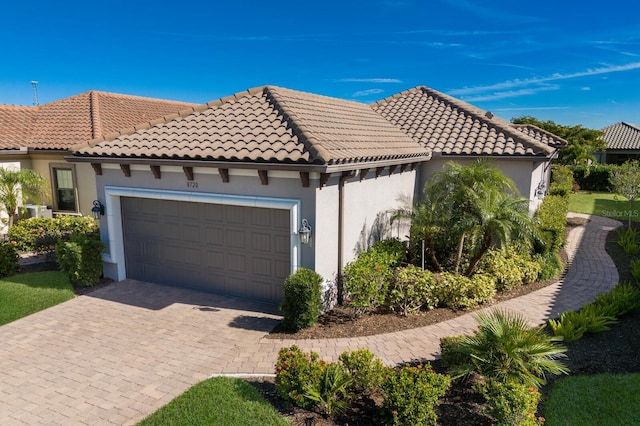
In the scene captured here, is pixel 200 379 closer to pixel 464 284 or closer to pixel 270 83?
pixel 464 284

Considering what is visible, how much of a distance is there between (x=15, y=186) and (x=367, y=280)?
14845 millimetres

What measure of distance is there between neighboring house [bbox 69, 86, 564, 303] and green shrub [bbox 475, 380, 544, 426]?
450 cm

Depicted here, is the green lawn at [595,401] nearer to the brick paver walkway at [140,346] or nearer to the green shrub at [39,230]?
the brick paver walkway at [140,346]

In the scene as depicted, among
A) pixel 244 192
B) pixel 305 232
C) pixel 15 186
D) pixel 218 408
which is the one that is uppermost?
pixel 244 192

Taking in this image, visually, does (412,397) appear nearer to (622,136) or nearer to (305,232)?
(305,232)

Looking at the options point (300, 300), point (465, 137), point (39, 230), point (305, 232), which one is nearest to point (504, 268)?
point (465, 137)

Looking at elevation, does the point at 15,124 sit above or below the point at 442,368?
above

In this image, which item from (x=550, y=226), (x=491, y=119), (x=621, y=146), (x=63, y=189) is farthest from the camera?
(x=621, y=146)

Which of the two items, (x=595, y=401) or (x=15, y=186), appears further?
(x=15, y=186)

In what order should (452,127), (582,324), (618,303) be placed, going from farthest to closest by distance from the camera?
(452,127) < (618,303) < (582,324)

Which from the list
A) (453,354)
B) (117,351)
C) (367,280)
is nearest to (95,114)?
(117,351)

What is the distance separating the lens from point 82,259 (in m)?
10.9

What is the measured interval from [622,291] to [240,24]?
75.2 feet

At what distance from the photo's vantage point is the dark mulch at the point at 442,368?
5625mm
